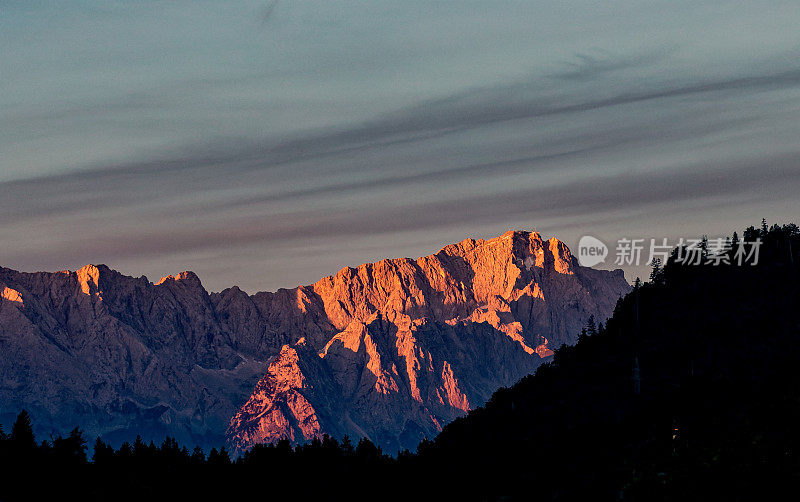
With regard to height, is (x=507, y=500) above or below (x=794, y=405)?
below

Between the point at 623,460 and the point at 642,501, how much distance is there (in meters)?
29.4

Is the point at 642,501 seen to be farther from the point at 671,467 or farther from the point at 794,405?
the point at 794,405

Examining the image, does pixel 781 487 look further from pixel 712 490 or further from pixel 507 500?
pixel 507 500

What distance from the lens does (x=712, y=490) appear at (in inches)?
6501

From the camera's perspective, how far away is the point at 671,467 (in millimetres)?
182000

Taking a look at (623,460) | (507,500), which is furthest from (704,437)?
(507,500)

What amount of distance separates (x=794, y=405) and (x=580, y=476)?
33.5 m

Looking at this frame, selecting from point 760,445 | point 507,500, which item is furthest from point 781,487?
point 507,500

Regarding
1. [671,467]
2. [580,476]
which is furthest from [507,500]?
[671,467]

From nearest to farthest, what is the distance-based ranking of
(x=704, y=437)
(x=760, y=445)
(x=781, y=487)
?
(x=781, y=487)
(x=760, y=445)
(x=704, y=437)

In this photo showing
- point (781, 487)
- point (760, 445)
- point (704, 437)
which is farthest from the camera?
point (704, 437)

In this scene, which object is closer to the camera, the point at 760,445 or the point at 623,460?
the point at 760,445

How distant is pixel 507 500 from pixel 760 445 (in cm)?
3855

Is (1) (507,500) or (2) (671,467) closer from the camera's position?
(2) (671,467)
